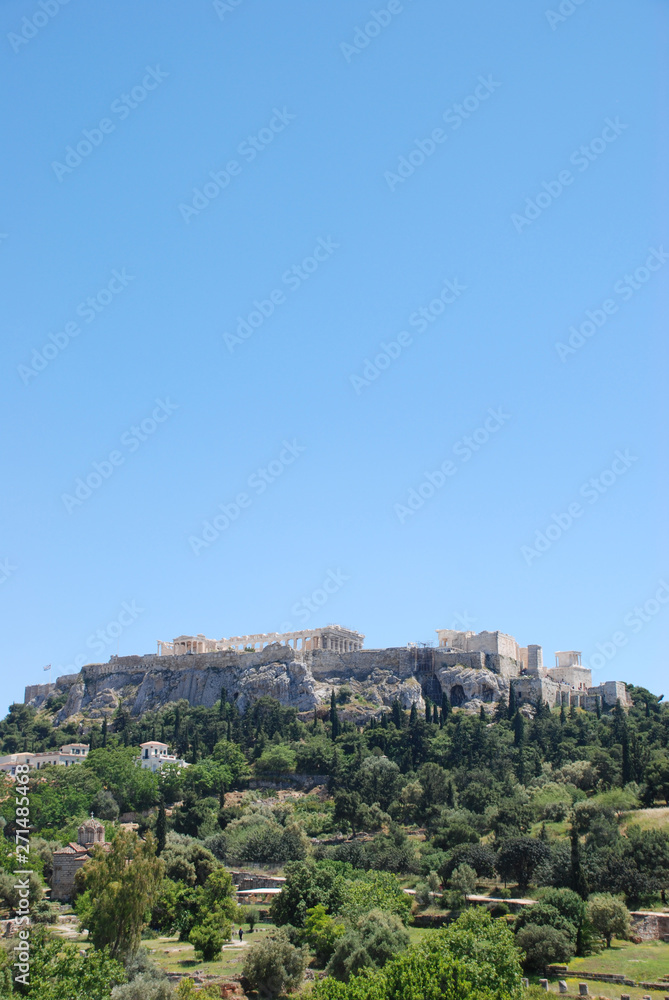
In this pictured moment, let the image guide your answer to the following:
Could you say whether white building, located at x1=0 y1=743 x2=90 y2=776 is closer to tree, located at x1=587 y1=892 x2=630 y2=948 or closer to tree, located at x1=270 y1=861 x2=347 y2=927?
tree, located at x1=270 y1=861 x2=347 y2=927

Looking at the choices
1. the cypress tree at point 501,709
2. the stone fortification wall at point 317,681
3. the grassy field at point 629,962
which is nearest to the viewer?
the grassy field at point 629,962

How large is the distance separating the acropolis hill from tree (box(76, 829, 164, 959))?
53588 millimetres

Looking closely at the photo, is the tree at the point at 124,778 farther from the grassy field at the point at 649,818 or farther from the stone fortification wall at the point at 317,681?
the grassy field at the point at 649,818

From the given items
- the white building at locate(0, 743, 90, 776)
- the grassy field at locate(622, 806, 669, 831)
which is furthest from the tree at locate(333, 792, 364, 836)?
the white building at locate(0, 743, 90, 776)

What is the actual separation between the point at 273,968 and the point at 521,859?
16991mm

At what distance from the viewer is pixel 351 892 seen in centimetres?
4284

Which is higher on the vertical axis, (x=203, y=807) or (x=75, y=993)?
(x=203, y=807)

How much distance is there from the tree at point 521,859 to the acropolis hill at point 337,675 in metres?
40.3

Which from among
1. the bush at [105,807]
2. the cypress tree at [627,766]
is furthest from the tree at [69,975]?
the bush at [105,807]

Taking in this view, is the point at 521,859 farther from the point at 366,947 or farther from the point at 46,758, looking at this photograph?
the point at 46,758

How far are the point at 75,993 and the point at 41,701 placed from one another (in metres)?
92.3

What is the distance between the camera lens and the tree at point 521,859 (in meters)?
47.2

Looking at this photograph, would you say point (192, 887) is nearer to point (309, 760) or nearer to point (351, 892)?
point (351, 892)

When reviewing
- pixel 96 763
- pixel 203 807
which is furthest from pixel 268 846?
pixel 96 763
